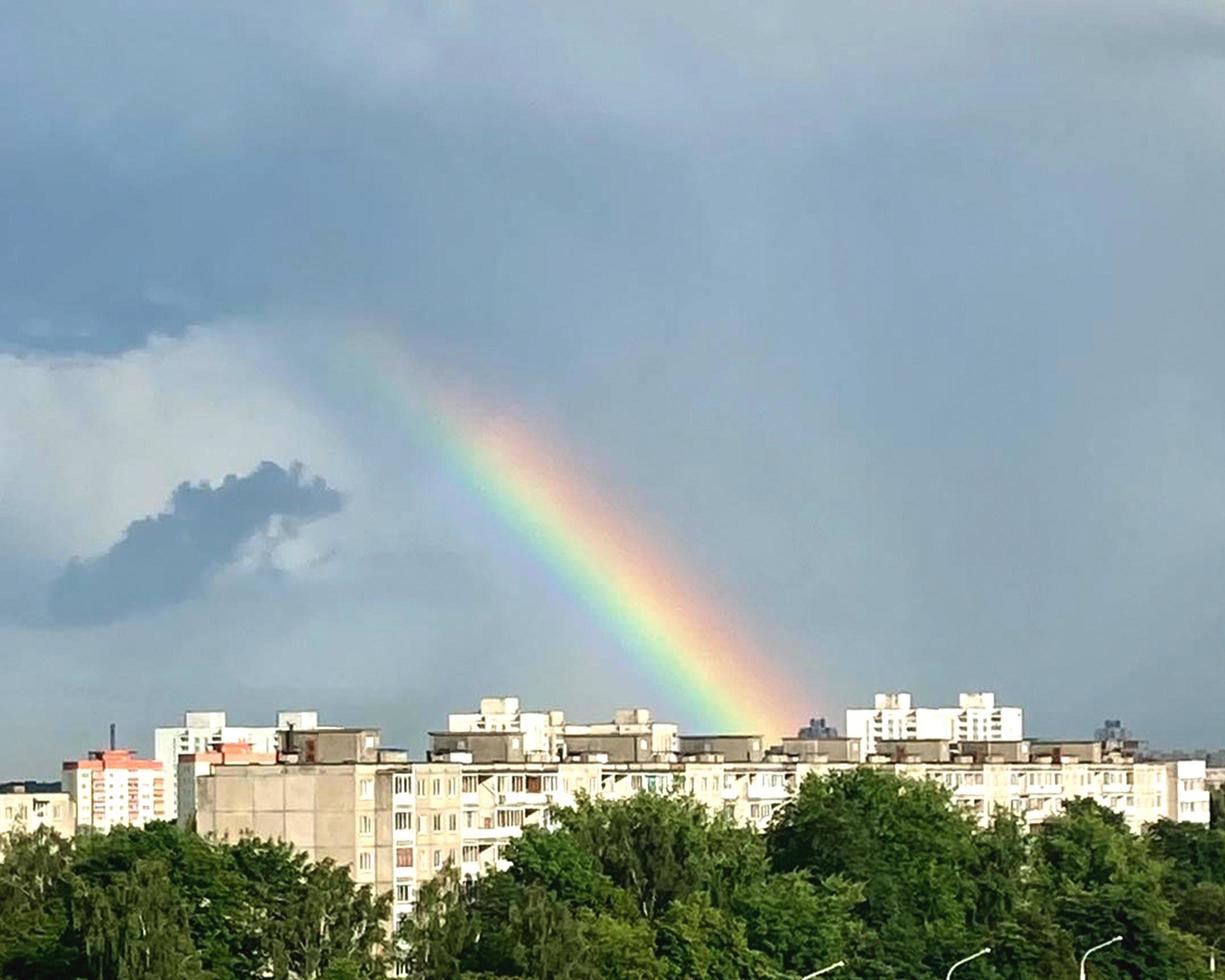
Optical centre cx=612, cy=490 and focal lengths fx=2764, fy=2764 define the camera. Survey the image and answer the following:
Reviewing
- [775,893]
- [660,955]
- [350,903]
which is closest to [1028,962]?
[775,893]

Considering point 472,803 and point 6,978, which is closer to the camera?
point 6,978

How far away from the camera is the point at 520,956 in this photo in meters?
74.9

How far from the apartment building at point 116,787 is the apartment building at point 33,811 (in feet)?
75.7

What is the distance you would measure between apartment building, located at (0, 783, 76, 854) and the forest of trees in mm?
35661

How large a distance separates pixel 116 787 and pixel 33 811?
1618 inches

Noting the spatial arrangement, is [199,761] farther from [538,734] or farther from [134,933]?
[134,933]

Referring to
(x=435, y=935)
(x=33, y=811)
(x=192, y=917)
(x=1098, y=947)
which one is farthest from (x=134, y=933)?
(x=33, y=811)

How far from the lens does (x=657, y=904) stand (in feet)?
301

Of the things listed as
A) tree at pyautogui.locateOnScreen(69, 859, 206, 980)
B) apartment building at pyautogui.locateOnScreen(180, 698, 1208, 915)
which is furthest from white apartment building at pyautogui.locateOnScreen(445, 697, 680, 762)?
tree at pyautogui.locateOnScreen(69, 859, 206, 980)

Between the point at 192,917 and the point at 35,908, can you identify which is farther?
the point at 35,908

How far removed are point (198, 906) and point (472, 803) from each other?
27.5 m

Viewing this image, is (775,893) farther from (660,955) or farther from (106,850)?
(106,850)

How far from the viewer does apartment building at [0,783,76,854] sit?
141125 mm

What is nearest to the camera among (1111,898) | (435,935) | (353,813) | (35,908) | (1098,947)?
(435,935)
